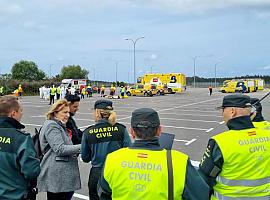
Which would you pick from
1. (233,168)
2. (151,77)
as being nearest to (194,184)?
(233,168)

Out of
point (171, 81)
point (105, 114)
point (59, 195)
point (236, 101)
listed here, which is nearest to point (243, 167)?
point (236, 101)

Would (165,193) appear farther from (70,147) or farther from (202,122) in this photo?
(202,122)

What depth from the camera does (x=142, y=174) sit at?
240 cm

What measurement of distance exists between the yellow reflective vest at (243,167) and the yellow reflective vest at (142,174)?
69cm

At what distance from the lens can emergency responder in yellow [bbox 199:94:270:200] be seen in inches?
115

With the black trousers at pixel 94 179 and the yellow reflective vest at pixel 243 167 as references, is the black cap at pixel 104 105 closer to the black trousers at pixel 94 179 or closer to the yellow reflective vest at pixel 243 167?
the black trousers at pixel 94 179

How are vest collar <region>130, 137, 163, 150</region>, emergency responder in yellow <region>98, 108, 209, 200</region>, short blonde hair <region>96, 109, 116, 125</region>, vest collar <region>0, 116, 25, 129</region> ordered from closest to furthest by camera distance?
1. emergency responder in yellow <region>98, 108, 209, 200</region>
2. vest collar <region>130, 137, 163, 150</region>
3. vest collar <region>0, 116, 25, 129</region>
4. short blonde hair <region>96, 109, 116, 125</region>

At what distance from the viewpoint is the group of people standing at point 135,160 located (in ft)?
7.86

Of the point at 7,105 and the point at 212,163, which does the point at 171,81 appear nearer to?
the point at 7,105

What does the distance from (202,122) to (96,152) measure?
14206 millimetres

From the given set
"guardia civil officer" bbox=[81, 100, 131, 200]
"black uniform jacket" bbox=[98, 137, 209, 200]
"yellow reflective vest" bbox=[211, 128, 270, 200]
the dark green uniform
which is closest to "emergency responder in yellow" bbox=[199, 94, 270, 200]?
"yellow reflective vest" bbox=[211, 128, 270, 200]

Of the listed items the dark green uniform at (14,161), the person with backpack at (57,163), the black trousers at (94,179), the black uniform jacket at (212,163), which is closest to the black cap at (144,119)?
the black uniform jacket at (212,163)

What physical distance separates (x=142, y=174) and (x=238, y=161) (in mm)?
956

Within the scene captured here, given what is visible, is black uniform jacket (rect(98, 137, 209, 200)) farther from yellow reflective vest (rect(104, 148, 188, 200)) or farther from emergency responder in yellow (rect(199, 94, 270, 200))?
emergency responder in yellow (rect(199, 94, 270, 200))
